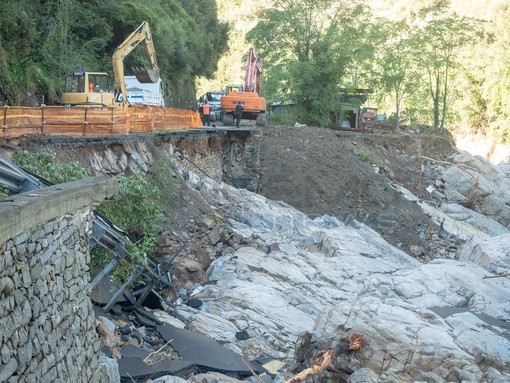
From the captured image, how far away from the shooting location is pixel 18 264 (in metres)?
5.70

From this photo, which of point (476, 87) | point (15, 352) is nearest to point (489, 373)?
point (15, 352)

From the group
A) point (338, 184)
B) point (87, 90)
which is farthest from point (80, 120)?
point (338, 184)

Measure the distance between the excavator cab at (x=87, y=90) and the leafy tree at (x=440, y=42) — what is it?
25.6 meters

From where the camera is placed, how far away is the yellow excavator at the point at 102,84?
2194cm

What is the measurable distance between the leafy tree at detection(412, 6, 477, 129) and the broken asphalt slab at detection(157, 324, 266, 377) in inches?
1396

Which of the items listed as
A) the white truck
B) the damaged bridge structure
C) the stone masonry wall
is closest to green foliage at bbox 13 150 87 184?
the damaged bridge structure

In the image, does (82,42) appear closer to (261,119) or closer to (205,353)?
(261,119)

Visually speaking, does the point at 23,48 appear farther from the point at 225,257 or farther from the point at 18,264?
the point at 18,264

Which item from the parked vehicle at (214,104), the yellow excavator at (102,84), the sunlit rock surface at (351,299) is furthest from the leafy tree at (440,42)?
the yellow excavator at (102,84)

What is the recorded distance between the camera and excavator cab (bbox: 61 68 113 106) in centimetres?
2186

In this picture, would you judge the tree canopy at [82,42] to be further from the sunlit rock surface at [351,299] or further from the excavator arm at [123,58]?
the sunlit rock surface at [351,299]

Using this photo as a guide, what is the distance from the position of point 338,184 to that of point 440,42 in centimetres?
2107

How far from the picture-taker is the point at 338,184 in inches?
1096

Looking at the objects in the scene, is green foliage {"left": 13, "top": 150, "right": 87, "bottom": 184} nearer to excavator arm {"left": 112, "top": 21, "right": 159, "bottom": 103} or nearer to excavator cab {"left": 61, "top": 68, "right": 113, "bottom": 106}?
excavator cab {"left": 61, "top": 68, "right": 113, "bottom": 106}
